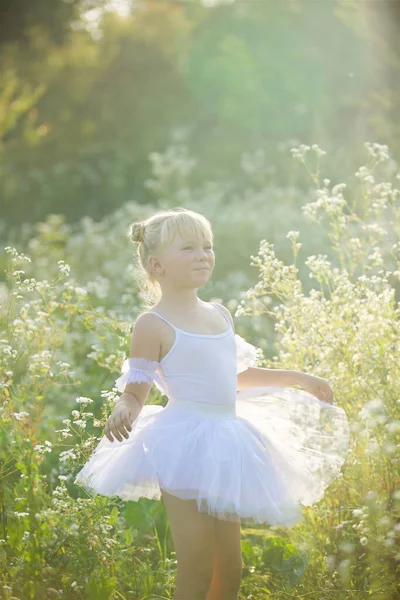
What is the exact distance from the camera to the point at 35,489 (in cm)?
251

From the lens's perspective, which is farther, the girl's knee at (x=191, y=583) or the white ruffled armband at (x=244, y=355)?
the white ruffled armband at (x=244, y=355)

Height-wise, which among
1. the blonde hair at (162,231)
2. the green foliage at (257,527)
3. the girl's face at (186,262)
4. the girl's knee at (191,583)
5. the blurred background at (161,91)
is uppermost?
the blurred background at (161,91)

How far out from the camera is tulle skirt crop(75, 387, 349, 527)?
7.43ft

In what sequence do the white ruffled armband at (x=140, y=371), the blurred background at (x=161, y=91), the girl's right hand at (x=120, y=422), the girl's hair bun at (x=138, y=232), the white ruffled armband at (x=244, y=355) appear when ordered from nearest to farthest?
the girl's right hand at (x=120, y=422) → the white ruffled armband at (x=140, y=371) → the girl's hair bun at (x=138, y=232) → the white ruffled armband at (x=244, y=355) → the blurred background at (x=161, y=91)

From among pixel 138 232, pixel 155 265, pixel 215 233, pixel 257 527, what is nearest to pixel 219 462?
pixel 155 265

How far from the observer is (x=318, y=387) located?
269 centimetres

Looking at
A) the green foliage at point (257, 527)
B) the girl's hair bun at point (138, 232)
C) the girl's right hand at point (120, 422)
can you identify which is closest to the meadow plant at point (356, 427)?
the green foliage at point (257, 527)

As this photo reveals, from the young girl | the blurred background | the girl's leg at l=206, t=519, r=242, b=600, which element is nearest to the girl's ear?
the young girl

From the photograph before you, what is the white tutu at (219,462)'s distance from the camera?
2.26m

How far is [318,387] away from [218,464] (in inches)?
22.3

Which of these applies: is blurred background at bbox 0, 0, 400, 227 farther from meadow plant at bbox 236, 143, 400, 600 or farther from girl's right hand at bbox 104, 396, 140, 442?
girl's right hand at bbox 104, 396, 140, 442

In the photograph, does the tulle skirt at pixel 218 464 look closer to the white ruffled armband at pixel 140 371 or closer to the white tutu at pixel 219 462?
the white tutu at pixel 219 462

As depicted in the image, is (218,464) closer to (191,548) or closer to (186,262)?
(191,548)

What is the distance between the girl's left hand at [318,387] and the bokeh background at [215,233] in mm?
141
